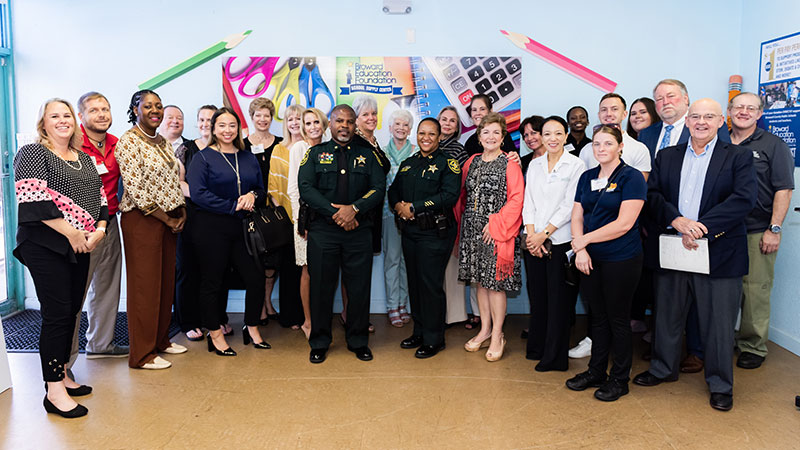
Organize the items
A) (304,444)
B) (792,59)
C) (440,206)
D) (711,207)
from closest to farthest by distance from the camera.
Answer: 1. (304,444)
2. (711,207)
3. (440,206)
4. (792,59)

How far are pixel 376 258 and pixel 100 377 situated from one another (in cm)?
246

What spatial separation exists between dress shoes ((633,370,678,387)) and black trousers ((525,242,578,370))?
1.43ft

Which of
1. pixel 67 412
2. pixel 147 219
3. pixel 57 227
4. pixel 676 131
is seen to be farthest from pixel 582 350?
pixel 57 227

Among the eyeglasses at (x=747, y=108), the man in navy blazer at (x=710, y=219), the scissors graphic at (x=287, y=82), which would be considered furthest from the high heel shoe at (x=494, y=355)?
the scissors graphic at (x=287, y=82)

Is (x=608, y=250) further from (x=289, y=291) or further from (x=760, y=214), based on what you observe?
(x=289, y=291)

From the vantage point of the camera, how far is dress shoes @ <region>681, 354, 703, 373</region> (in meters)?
3.67

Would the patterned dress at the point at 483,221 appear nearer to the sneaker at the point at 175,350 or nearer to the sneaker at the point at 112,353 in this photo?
the sneaker at the point at 175,350

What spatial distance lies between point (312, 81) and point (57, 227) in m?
2.68

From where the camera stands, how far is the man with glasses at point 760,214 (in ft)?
12.1

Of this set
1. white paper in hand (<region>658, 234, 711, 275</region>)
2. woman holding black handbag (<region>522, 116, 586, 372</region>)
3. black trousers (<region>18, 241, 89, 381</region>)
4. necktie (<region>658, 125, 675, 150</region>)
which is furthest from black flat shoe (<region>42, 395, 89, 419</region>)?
necktie (<region>658, 125, 675, 150</region>)

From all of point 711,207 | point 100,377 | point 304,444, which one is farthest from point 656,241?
point 100,377

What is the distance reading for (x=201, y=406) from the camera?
3137 millimetres

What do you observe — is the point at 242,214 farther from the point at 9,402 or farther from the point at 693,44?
the point at 693,44

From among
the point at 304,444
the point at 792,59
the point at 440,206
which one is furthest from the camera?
the point at 792,59
